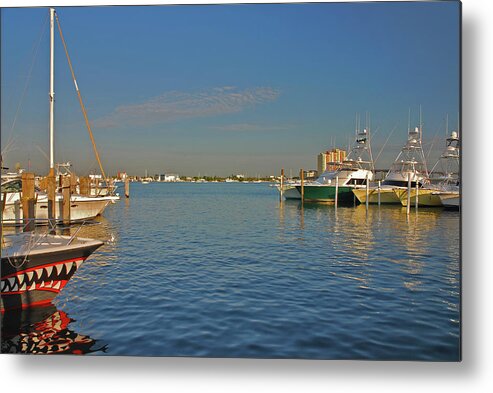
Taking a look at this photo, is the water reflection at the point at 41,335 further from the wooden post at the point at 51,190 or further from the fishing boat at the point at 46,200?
the wooden post at the point at 51,190

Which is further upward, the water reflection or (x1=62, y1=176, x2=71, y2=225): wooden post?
(x1=62, y1=176, x2=71, y2=225): wooden post

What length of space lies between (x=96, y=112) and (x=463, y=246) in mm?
5831

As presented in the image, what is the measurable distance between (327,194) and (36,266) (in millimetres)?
24699

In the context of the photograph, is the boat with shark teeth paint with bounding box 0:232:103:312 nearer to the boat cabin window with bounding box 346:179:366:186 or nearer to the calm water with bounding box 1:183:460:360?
the calm water with bounding box 1:183:460:360

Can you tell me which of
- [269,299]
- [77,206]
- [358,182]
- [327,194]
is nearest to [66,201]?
[77,206]

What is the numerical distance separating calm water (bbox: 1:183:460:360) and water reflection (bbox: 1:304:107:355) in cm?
4

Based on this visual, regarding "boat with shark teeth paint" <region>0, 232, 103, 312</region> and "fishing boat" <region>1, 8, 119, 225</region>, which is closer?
"boat with shark teeth paint" <region>0, 232, 103, 312</region>

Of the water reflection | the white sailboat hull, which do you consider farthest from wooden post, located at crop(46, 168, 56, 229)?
the water reflection

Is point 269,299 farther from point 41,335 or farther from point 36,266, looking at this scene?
point 36,266

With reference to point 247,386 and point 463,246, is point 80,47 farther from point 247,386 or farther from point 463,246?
point 463,246

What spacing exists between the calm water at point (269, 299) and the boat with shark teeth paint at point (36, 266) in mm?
374

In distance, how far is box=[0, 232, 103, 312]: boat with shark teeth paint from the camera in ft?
16.2

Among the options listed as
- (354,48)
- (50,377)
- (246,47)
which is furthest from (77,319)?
(354,48)

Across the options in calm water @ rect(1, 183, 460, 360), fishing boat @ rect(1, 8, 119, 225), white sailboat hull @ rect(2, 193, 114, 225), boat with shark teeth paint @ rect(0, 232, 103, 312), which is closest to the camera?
calm water @ rect(1, 183, 460, 360)
